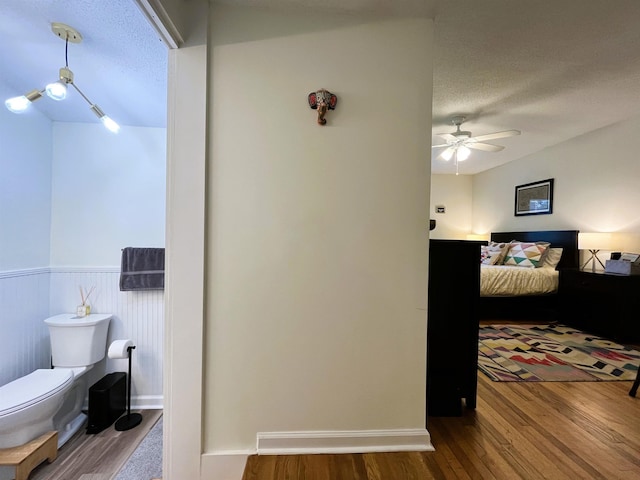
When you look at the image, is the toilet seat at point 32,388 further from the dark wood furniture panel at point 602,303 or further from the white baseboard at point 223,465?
the dark wood furniture panel at point 602,303

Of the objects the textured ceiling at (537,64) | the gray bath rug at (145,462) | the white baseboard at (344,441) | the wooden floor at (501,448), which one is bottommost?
the gray bath rug at (145,462)

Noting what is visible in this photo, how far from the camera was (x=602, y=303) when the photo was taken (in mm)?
2852

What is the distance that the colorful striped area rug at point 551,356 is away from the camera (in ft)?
6.77

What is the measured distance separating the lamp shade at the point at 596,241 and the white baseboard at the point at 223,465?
4.11 m

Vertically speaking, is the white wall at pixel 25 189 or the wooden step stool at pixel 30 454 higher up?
the white wall at pixel 25 189

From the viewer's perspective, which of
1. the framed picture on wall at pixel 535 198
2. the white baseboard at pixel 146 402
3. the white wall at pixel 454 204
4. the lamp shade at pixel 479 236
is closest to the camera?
the white baseboard at pixel 146 402

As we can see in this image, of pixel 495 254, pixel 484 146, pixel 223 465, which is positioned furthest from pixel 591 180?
pixel 223 465

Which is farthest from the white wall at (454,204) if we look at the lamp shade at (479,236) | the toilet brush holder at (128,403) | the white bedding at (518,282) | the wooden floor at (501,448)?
the toilet brush holder at (128,403)

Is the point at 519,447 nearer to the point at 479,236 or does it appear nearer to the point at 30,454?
the point at 30,454

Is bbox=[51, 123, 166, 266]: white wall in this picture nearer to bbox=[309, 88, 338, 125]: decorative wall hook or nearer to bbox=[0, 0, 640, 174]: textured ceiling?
bbox=[0, 0, 640, 174]: textured ceiling

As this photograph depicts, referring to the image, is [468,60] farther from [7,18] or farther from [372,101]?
[7,18]

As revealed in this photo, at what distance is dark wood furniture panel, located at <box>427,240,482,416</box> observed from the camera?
1510mm

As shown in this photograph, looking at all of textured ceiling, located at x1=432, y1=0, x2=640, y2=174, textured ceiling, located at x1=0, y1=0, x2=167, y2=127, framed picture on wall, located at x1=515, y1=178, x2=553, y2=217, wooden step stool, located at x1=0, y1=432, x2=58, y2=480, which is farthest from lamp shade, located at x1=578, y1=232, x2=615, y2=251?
wooden step stool, located at x1=0, y1=432, x2=58, y2=480

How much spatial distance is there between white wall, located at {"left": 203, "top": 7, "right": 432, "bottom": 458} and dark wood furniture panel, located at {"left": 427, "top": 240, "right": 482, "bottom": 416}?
0.78ft
